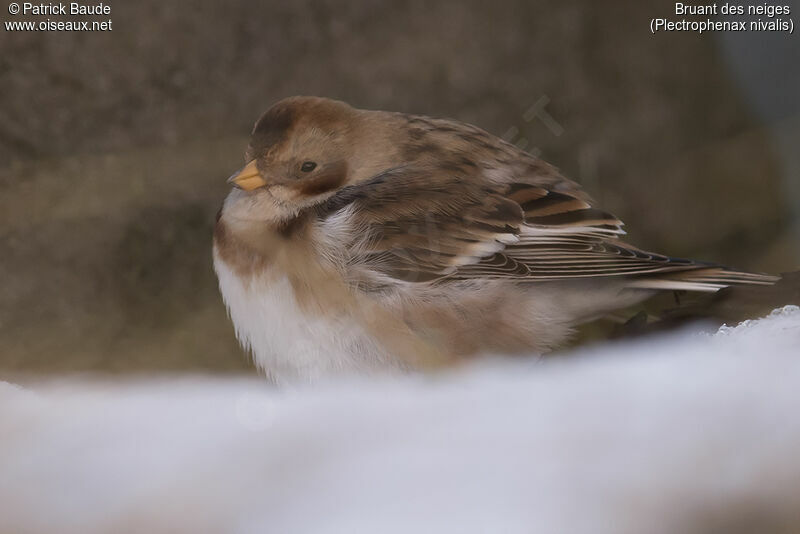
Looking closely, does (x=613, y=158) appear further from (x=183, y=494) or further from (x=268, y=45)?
(x=183, y=494)

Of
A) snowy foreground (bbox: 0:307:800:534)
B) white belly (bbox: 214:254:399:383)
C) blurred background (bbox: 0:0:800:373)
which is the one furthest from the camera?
blurred background (bbox: 0:0:800:373)

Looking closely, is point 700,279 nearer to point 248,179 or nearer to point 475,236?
point 475,236

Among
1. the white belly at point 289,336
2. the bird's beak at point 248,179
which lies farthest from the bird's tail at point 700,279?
the bird's beak at point 248,179

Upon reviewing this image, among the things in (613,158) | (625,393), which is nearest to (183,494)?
(625,393)

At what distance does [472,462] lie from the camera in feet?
2.05

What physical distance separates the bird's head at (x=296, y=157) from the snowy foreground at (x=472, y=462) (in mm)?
283

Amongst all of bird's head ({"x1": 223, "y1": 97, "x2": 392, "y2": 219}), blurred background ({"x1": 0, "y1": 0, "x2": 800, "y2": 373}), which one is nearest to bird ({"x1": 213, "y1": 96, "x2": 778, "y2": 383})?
bird's head ({"x1": 223, "y1": 97, "x2": 392, "y2": 219})

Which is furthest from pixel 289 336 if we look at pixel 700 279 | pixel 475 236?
pixel 700 279

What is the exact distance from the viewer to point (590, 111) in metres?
1.11

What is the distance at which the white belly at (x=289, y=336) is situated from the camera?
0.85 metres

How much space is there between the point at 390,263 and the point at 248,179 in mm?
179

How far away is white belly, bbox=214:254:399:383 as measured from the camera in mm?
849

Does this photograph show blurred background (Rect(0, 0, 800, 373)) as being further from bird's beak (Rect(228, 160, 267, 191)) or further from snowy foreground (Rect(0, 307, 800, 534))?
snowy foreground (Rect(0, 307, 800, 534))

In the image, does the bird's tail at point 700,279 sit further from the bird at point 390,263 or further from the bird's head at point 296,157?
the bird's head at point 296,157
